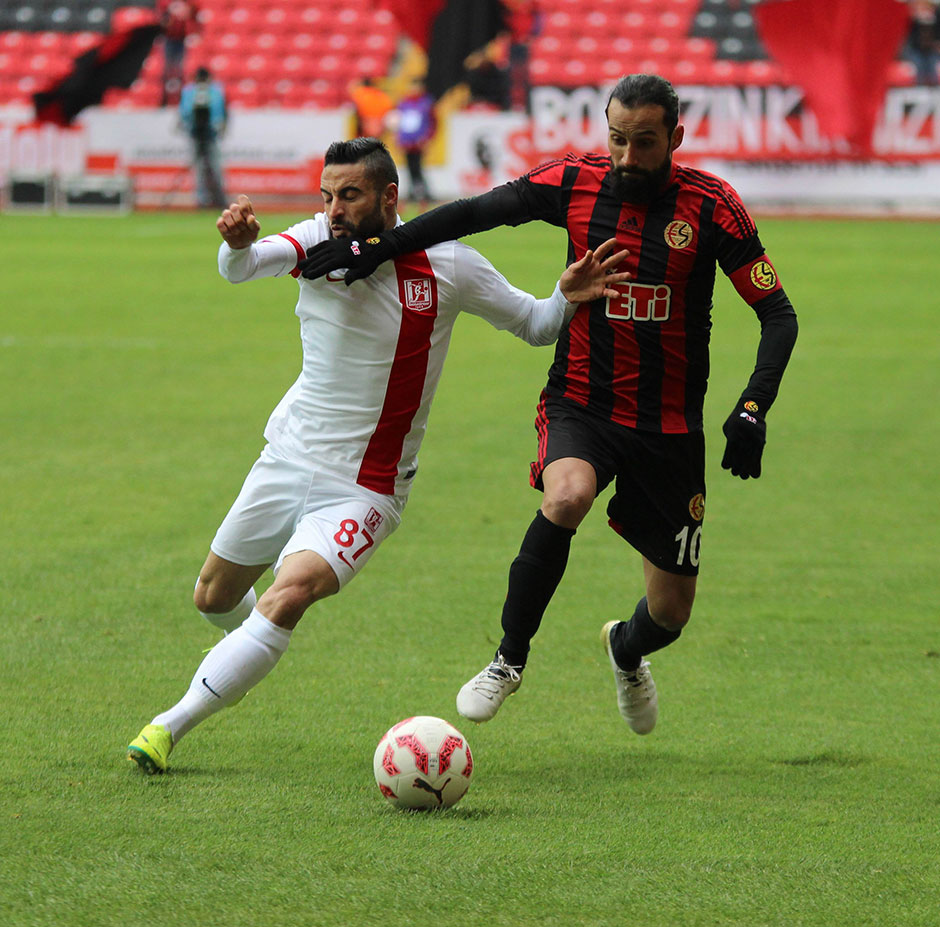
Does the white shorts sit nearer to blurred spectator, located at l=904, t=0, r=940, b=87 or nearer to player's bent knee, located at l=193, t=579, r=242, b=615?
player's bent knee, located at l=193, t=579, r=242, b=615

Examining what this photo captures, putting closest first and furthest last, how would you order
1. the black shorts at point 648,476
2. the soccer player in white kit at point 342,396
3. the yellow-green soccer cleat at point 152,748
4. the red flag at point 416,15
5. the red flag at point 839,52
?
the yellow-green soccer cleat at point 152,748 < the soccer player in white kit at point 342,396 < the black shorts at point 648,476 < the red flag at point 839,52 < the red flag at point 416,15

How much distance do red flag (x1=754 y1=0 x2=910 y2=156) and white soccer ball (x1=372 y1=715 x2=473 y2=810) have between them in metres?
21.9

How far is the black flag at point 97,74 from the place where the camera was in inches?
1061

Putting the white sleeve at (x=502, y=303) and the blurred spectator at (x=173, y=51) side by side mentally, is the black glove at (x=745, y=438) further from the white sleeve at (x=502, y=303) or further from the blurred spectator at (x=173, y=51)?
the blurred spectator at (x=173, y=51)

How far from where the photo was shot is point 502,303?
483 centimetres

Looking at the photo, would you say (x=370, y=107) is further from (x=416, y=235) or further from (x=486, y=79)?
(x=416, y=235)

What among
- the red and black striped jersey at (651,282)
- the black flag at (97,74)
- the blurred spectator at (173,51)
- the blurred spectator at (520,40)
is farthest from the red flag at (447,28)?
the red and black striped jersey at (651,282)

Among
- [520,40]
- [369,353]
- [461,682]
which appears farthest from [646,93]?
[520,40]

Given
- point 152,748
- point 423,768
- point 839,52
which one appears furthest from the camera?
point 839,52

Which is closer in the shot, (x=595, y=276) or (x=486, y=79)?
(x=595, y=276)

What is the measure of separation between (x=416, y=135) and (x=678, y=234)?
71.3 ft

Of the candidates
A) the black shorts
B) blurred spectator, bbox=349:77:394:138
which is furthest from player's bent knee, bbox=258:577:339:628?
blurred spectator, bbox=349:77:394:138

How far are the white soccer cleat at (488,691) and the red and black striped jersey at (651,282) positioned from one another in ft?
2.86

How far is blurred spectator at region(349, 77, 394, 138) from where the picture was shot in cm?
2625
